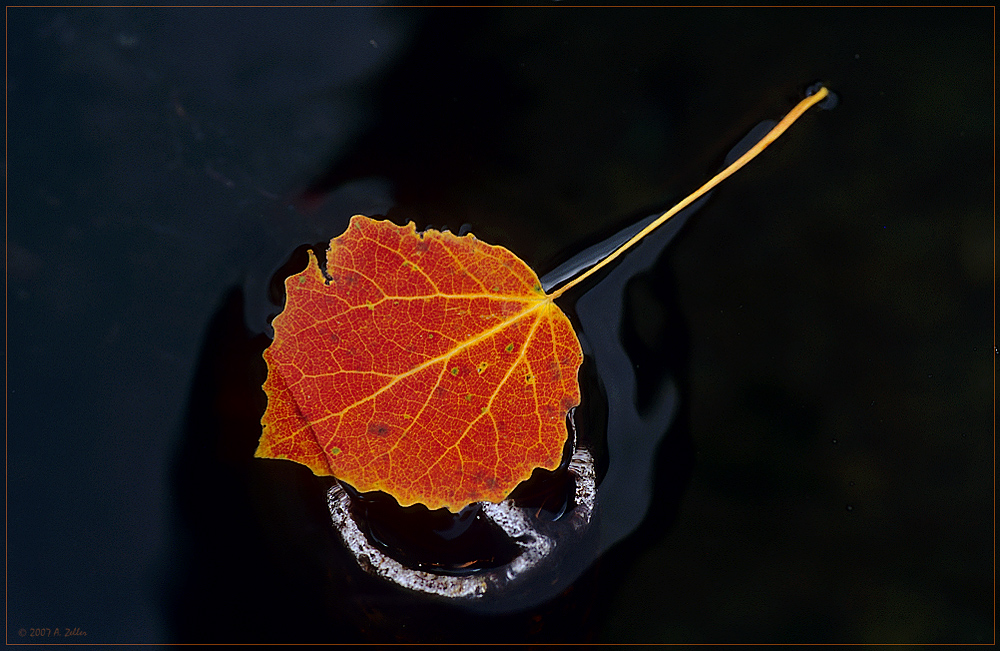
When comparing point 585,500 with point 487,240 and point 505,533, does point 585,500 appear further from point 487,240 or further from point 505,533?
point 487,240

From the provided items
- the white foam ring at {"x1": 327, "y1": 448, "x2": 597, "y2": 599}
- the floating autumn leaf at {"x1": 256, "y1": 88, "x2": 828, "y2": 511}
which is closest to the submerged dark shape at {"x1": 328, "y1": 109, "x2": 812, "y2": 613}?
the white foam ring at {"x1": 327, "y1": 448, "x2": 597, "y2": 599}

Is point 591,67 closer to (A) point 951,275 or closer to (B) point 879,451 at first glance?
(A) point 951,275

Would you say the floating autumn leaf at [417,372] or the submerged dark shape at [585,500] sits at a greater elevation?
the floating autumn leaf at [417,372]

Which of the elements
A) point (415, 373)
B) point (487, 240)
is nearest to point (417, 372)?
point (415, 373)

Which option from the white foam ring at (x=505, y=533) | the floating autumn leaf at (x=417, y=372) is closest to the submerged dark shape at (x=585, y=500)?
the white foam ring at (x=505, y=533)

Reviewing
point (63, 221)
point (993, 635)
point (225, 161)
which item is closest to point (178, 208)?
point (225, 161)

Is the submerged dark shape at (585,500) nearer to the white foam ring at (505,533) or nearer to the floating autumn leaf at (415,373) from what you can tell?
the white foam ring at (505,533)

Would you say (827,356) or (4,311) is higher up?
(4,311)
